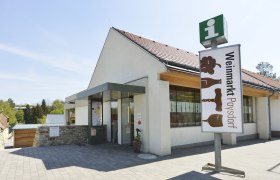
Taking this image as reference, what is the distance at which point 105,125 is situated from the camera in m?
14.5

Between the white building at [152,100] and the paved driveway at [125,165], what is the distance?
1.44 meters

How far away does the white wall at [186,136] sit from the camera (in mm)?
11445

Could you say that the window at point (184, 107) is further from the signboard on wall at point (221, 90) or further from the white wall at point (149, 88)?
the signboard on wall at point (221, 90)

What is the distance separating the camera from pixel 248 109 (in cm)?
1688

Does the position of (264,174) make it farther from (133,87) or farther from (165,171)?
(133,87)

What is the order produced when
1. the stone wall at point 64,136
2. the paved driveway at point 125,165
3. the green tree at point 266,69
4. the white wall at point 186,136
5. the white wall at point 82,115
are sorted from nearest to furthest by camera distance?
the paved driveway at point 125,165 → the white wall at point 186,136 → the stone wall at point 64,136 → the white wall at point 82,115 → the green tree at point 266,69

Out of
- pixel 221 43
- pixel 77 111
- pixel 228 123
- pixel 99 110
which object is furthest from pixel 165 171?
pixel 77 111

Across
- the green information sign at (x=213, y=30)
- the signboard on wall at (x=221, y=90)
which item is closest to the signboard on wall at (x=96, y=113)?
the signboard on wall at (x=221, y=90)

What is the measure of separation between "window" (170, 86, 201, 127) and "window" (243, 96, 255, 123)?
18.6 feet

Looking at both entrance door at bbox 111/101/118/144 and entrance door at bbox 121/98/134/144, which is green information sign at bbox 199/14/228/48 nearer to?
entrance door at bbox 121/98/134/144

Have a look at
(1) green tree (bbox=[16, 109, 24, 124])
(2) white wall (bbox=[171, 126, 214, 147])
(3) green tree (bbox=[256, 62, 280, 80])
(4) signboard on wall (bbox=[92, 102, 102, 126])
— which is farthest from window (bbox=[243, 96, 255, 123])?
(1) green tree (bbox=[16, 109, 24, 124])

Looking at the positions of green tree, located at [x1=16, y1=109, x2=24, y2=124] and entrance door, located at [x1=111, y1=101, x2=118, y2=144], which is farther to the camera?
green tree, located at [x1=16, y1=109, x2=24, y2=124]

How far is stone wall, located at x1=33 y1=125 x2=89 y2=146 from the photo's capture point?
12808 millimetres

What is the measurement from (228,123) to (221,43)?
2720mm
